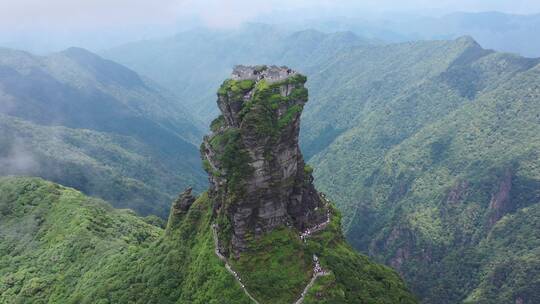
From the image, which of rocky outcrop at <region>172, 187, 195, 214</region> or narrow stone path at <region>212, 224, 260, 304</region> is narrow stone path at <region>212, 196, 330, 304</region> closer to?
narrow stone path at <region>212, 224, 260, 304</region>

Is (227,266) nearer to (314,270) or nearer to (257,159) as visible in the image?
(314,270)

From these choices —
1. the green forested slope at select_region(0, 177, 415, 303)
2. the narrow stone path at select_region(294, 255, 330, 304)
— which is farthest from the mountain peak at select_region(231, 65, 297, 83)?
the narrow stone path at select_region(294, 255, 330, 304)

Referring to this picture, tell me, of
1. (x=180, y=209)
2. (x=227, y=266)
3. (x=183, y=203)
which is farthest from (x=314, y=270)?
(x=183, y=203)

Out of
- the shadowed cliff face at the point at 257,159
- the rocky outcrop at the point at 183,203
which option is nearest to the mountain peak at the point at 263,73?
the shadowed cliff face at the point at 257,159

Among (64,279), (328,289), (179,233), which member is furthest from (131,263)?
(328,289)

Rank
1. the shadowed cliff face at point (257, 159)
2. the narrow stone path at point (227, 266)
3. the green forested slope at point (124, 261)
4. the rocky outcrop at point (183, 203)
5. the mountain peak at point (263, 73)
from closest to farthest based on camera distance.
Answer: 1. the narrow stone path at point (227, 266)
2. the shadowed cliff face at point (257, 159)
3. the green forested slope at point (124, 261)
4. the mountain peak at point (263, 73)
5. the rocky outcrop at point (183, 203)

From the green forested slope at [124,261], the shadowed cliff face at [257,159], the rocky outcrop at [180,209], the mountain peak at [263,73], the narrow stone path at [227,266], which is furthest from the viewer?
the rocky outcrop at [180,209]

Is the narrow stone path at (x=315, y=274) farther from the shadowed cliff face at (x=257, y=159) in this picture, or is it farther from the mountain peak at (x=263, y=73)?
the mountain peak at (x=263, y=73)
